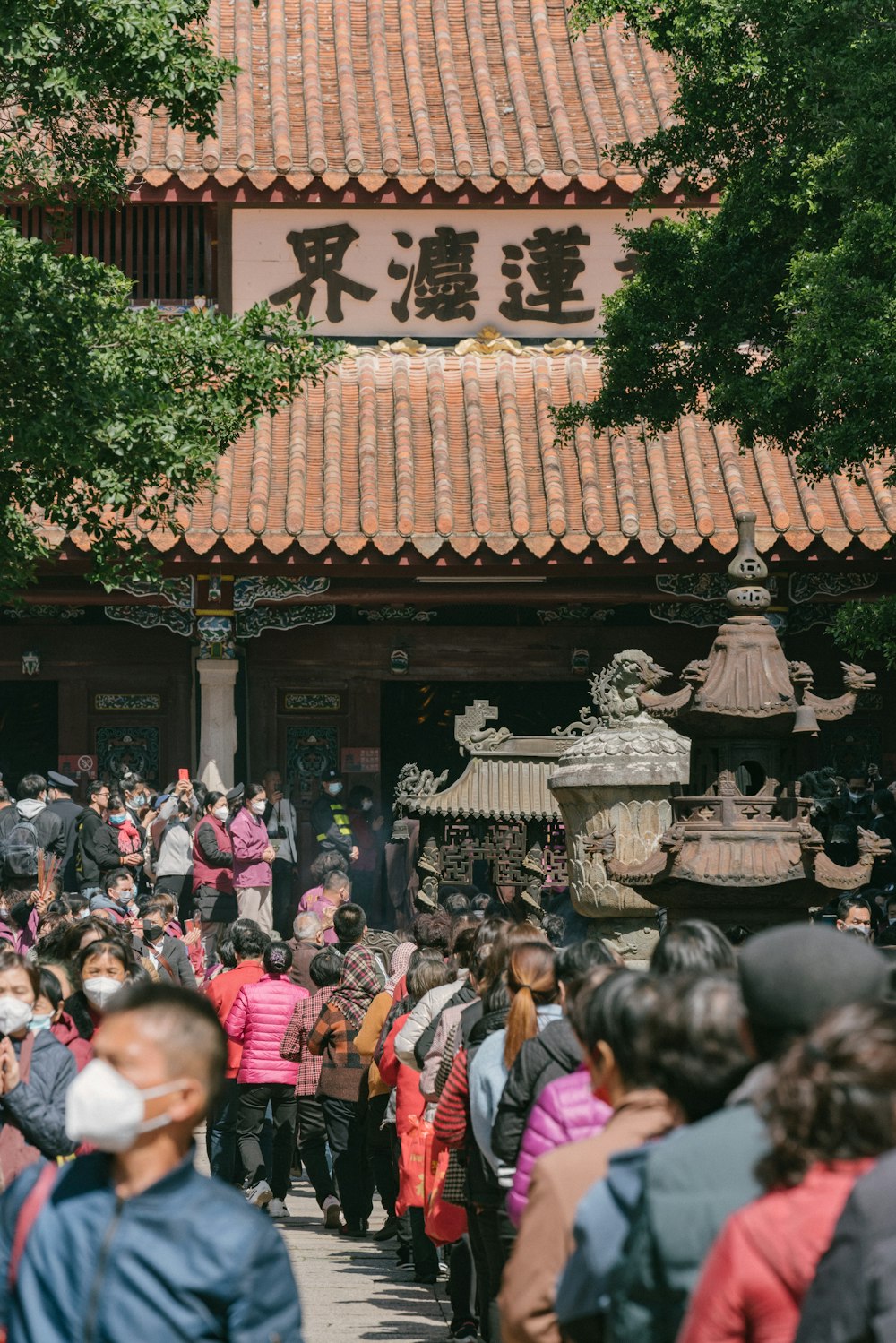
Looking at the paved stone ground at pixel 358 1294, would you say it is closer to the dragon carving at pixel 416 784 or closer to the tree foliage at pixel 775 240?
the tree foliage at pixel 775 240

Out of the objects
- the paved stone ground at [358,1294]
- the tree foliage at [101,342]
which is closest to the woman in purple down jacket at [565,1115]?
the paved stone ground at [358,1294]

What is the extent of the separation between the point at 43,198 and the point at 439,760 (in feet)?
28.2

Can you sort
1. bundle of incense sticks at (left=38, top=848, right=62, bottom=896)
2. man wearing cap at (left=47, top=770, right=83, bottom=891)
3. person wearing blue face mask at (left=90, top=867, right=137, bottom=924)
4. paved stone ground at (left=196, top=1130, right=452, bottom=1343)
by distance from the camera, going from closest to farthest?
paved stone ground at (left=196, top=1130, right=452, bottom=1343) → person wearing blue face mask at (left=90, top=867, right=137, bottom=924) → bundle of incense sticks at (left=38, top=848, right=62, bottom=896) → man wearing cap at (left=47, top=770, right=83, bottom=891)

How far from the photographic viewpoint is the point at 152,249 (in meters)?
18.4

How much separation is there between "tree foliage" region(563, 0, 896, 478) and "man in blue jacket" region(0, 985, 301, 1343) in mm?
7372

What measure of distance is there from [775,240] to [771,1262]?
988cm

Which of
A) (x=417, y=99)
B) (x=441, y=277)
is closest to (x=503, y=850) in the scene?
(x=441, y=277)

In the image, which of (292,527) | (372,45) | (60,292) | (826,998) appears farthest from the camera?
(372,45)

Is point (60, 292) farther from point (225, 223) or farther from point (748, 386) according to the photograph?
point (225, 223)

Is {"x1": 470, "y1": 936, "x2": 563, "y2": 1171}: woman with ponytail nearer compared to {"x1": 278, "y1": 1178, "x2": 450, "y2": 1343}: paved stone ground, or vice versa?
{"x1": 470, "y1": 936, "x2": 563, "y2": 1171}: woman with ponytail

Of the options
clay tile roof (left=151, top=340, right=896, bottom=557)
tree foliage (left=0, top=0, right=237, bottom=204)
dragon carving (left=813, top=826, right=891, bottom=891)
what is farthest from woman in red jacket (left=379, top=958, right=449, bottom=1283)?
clay tile roof (left=151, top=340, right=896, bottom=557)

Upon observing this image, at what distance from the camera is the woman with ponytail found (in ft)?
19.6

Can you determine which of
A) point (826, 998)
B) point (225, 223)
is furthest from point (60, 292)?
point (225, 223)

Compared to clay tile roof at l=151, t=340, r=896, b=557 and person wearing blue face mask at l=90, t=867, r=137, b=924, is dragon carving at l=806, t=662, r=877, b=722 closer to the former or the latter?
person wearing blue face mask at l=90, t=867, r=137, b=924
